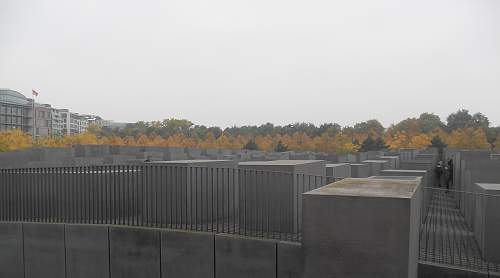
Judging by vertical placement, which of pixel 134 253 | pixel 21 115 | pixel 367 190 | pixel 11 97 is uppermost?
pixel 11 97

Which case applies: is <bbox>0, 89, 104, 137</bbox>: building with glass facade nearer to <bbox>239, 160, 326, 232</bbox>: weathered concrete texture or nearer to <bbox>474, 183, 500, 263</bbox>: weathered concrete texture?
<bbox>239, 160, 326, 232</bbox>: weathered concrete texture

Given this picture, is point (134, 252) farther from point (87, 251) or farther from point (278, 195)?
point (278, 195)

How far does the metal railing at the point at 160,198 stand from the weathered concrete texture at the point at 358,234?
7.18 feet

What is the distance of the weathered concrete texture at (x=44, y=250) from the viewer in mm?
9469

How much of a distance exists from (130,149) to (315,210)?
2209 cm

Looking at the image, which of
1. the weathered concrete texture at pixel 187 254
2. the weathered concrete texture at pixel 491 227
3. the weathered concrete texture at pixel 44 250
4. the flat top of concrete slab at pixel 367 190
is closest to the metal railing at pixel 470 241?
the weathered concrete texture at pixel 491 227

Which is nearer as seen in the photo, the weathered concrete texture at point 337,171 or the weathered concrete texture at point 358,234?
the weathered concrete texture at point 358,234

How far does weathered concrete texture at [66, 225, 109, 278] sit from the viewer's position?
9008 mm

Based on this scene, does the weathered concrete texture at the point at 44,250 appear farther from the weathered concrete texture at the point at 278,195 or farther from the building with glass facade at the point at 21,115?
the building with glass facade at the point at 21,115

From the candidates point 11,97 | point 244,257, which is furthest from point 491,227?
point 11,97

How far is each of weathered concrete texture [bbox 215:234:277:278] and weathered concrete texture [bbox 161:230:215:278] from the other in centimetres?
19

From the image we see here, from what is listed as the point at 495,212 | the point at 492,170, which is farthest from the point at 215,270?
the point at 492,170

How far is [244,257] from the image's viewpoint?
7715 millimetres

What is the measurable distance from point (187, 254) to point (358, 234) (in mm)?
4006
